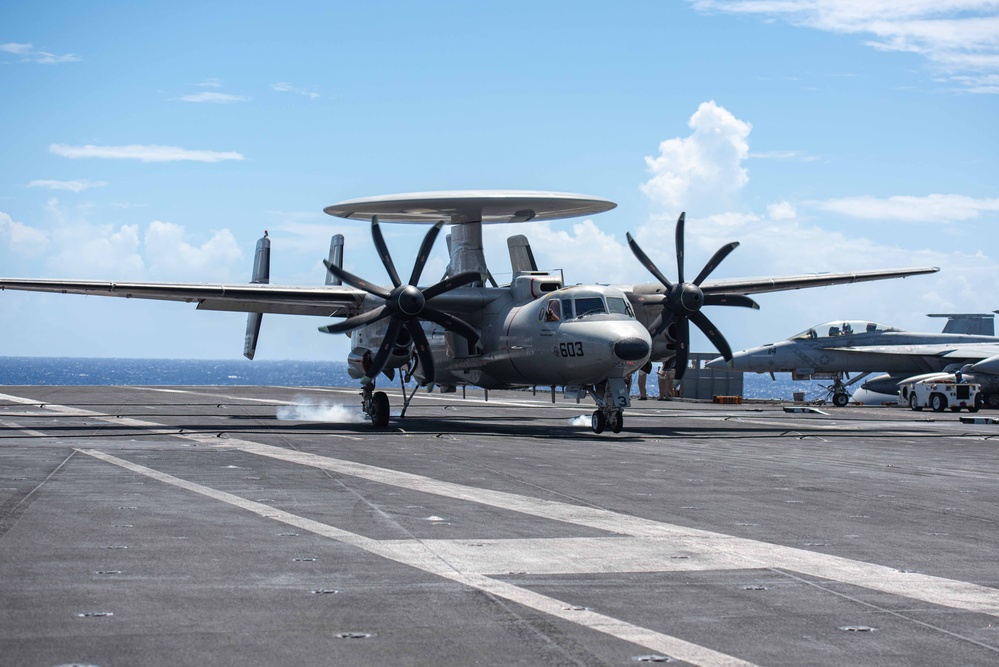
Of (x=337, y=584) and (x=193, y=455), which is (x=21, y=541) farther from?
(x=193, y=455)

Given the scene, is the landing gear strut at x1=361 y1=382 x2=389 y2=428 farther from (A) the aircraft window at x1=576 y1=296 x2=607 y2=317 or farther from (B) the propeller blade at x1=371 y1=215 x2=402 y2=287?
(A) the aircraft window at x1=576 y1=296 x2=607 y2=317

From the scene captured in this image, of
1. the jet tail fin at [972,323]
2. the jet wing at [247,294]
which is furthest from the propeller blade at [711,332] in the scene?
the jet tail fin at [972,323]

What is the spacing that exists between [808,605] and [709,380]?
57.6 metres

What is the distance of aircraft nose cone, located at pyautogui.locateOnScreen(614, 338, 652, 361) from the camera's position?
28.2m

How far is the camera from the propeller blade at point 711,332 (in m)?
33.3

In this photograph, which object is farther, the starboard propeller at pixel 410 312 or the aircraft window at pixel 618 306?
the starboard propeller at pixel 410 312

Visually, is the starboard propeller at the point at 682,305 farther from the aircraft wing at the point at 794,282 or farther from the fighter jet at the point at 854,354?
the fighter jet at the point at 854,354

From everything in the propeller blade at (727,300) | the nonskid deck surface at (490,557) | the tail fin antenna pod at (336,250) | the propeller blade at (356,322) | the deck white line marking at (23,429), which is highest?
the tail fin antenna pod at (336,250)

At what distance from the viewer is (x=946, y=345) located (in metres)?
59.1

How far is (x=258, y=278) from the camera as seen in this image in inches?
1647

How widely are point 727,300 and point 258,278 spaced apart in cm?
1779

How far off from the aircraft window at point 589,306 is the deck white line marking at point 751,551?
42.2 feet

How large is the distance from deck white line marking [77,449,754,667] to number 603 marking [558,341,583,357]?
51.5 feet

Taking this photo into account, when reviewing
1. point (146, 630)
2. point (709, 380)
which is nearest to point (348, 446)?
point (146, 630)
